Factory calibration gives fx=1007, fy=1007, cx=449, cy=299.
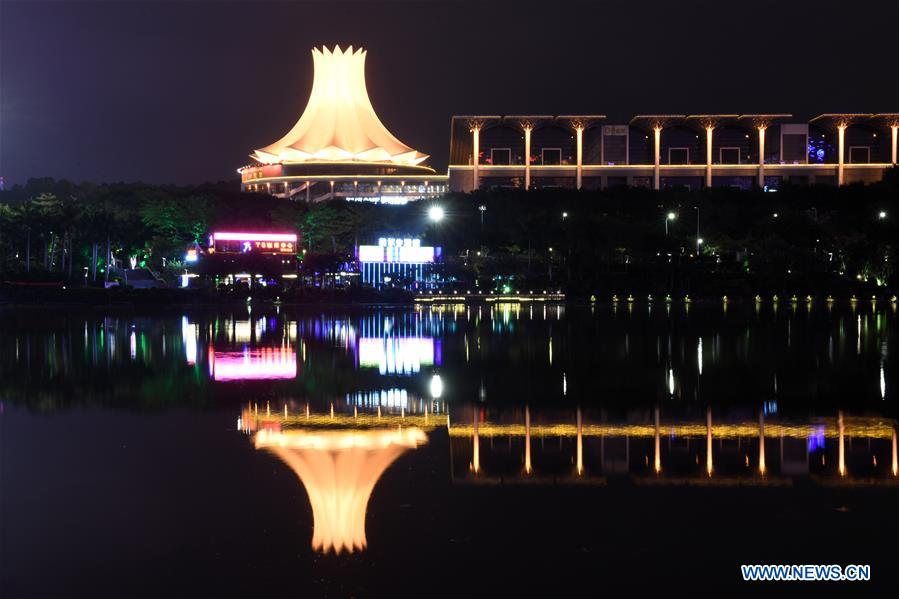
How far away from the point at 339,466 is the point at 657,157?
230 ft

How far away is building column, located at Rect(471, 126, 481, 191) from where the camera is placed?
74562 mm

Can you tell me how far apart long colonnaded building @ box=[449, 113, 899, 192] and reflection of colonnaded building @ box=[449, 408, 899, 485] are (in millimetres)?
65777

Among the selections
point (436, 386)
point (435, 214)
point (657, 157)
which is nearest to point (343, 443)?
point (436, 386)

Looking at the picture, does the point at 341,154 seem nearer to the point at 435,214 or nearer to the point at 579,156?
the point at 579,156

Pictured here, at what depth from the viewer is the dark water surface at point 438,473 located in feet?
15.9

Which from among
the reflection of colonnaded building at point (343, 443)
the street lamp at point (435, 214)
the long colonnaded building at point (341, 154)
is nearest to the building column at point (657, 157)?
the long colonnaded building at point (341, 154)

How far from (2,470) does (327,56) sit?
242 ft

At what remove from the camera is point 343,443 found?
25.3 ft

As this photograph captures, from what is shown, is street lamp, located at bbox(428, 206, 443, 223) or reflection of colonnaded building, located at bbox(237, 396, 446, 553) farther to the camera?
street lamp, located at bbox(428, 206, 443, 223)

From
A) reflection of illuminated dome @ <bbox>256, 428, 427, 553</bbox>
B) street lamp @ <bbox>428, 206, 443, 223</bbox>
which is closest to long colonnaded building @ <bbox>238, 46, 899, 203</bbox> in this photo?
street lamp @ <bbox>428, 206, 443, 223</bbox>

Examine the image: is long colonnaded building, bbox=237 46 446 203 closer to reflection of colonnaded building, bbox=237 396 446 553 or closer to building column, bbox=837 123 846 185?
building column, bbox=837 123 846 185

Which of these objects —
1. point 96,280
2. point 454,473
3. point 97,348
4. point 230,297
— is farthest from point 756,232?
point 454,473

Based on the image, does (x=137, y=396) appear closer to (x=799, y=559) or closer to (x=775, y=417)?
(x=775, y=417)

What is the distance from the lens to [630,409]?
947cm
